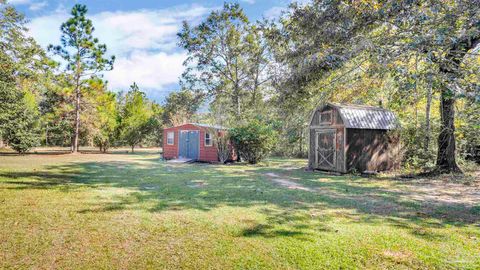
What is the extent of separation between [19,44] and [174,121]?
450 inches

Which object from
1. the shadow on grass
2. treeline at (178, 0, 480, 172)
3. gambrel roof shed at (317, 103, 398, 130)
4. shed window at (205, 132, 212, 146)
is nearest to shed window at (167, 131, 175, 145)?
shed window at (205, 132, 212, 146)

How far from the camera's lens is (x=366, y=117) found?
12398 mm

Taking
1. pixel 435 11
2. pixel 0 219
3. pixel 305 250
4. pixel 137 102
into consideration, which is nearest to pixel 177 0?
pixel 435 11

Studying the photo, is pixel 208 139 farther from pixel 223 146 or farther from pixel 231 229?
pixel 231 229

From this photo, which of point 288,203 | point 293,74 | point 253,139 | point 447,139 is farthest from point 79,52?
point 447,139

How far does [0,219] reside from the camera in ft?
14.0

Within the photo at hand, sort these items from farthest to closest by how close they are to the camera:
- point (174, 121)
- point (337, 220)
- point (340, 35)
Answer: point (174, 121) → point (340, 35) → point (337, 220)

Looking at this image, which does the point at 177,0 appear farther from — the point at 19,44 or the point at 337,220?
the point at 337,220

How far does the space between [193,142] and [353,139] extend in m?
10.3

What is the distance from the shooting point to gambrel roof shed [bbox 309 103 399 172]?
1187 centimetres

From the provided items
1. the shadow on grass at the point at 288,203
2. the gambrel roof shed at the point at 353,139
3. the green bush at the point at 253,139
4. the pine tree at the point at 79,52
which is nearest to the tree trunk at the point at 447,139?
the gambrel roof shed at the point at 353,139

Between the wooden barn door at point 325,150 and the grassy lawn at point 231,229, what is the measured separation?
532 cm

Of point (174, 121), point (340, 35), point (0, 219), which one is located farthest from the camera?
point (174, 121)

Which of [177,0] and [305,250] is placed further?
[177,0]
